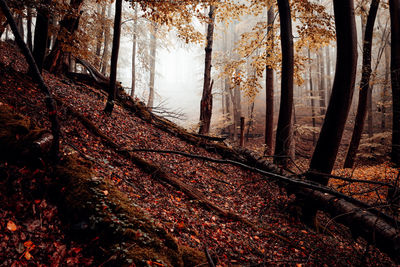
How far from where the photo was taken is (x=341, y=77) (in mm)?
4293

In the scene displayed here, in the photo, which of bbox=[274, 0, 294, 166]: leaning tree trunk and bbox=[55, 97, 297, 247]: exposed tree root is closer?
bbox=[55, 97, 297, 247]: exposed tree root

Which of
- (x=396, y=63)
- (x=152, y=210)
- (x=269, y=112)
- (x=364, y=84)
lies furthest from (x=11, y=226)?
(x=396, y=63)

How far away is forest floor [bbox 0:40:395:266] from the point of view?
230 centimetres

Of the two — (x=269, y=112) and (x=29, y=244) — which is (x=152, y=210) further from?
(x=269, y=112)

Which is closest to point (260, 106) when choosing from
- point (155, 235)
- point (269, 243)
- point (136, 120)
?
point (136, 120)

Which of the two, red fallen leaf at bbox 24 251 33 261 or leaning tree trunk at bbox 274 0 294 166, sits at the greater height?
leaning tree trunk at bbox 274 0 294 166

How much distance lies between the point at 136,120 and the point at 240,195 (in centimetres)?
504

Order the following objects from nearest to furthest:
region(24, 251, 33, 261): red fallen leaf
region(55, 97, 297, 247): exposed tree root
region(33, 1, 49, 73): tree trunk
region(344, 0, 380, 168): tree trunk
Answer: region(24, 251, 33, 261): red fallen leaf
region(55, 97, 297, 247): exposed tree root
region(33, 1, 49, 73): tree trunk
region(344, 0, 380, 168): tree trunk

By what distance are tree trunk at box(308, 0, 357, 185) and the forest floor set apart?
179 cm

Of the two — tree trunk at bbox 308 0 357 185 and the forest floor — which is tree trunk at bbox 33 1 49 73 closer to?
the forest floor

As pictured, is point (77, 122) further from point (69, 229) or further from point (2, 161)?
point (69, 229)

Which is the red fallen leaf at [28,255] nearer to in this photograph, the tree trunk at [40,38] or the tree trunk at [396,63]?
the tree trunk at [40,38]

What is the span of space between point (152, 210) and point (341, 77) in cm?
484

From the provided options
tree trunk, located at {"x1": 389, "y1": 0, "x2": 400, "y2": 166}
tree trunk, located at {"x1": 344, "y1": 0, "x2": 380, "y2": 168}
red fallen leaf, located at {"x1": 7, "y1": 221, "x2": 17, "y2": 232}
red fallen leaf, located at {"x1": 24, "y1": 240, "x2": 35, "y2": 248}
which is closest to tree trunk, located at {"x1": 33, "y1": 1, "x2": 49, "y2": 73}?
red fallen leaf, located at {"x1": 7, "y1": 221, "x2": 17, "y2": 232}
